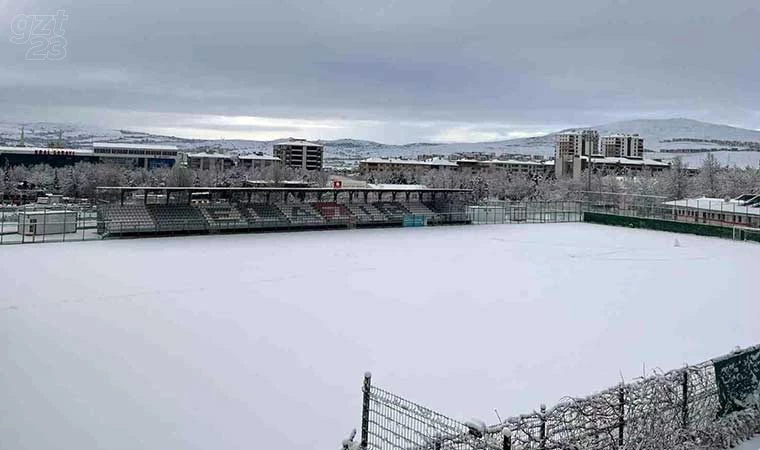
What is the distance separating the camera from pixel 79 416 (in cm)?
690

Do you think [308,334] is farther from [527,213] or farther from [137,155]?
[137,155]

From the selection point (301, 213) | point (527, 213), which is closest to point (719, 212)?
point (527, 213)

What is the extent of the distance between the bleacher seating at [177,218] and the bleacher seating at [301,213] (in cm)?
390

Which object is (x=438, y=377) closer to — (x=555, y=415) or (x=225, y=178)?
(x=555, y=415)

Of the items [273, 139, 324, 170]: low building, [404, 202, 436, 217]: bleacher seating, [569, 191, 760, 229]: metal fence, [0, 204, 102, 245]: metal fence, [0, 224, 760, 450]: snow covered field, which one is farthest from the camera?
[273, 139, 324, 170]: low building

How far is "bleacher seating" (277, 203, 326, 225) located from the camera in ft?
93.1

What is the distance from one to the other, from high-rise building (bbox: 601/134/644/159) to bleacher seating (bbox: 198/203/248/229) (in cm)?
13635

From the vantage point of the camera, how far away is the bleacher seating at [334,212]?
29359mm

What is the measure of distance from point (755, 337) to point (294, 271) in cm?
1030

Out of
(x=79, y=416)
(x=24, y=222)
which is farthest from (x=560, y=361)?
(x=24, y=222)

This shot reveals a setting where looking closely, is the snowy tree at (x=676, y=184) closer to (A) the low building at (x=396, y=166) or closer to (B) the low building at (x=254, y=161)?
(A) the low building at (x=396, y=166)

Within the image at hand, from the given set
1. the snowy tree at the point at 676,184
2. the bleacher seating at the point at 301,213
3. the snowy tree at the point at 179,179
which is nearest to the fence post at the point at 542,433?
the bleacher seating at the point at 301,213

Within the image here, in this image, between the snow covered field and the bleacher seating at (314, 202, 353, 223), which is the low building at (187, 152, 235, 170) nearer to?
the bleacher seating at (314, 202, 353, 223)

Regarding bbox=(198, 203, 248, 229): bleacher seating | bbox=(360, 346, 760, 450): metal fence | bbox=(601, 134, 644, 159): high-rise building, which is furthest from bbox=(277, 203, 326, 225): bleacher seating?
bbox=(601, 134, 644, 159): high-rise building
